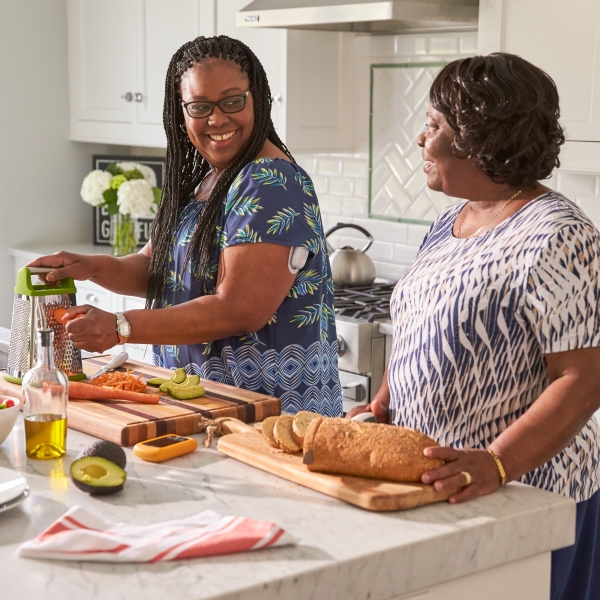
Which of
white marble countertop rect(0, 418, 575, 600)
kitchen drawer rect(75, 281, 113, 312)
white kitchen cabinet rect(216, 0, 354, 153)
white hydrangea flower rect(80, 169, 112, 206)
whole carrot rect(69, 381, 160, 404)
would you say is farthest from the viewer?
white hydrangea flower rect(80, 169, 112, 206)

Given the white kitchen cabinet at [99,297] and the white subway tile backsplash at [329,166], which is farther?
the white subway tile backsplash at [329,166]

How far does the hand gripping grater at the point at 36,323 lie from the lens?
6.35 feet

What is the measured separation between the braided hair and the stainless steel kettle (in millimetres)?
1485

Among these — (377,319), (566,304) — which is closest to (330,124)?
(377,319)

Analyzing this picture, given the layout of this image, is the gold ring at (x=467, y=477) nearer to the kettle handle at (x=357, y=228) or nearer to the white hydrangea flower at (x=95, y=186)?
the kettle handle at (x=357, y=228)

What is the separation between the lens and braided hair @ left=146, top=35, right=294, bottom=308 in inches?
84.0

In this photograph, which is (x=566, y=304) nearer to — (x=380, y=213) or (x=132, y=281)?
(x=132, y=281)

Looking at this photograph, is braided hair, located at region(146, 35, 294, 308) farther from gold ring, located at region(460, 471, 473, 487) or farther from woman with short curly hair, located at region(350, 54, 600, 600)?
gold ring, located at region(460, 471, 473, 487)

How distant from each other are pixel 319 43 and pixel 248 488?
2753mm

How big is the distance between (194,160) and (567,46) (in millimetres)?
1164

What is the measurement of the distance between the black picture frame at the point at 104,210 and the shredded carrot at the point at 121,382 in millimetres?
2854

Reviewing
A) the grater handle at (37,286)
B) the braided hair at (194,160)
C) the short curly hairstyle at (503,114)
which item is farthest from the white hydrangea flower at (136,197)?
the short curly hairstyle at (503,114)

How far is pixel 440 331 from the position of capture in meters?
1.67

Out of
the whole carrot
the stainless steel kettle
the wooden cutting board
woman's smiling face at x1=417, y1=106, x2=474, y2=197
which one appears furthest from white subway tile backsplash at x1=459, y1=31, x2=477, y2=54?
the whole carrot
